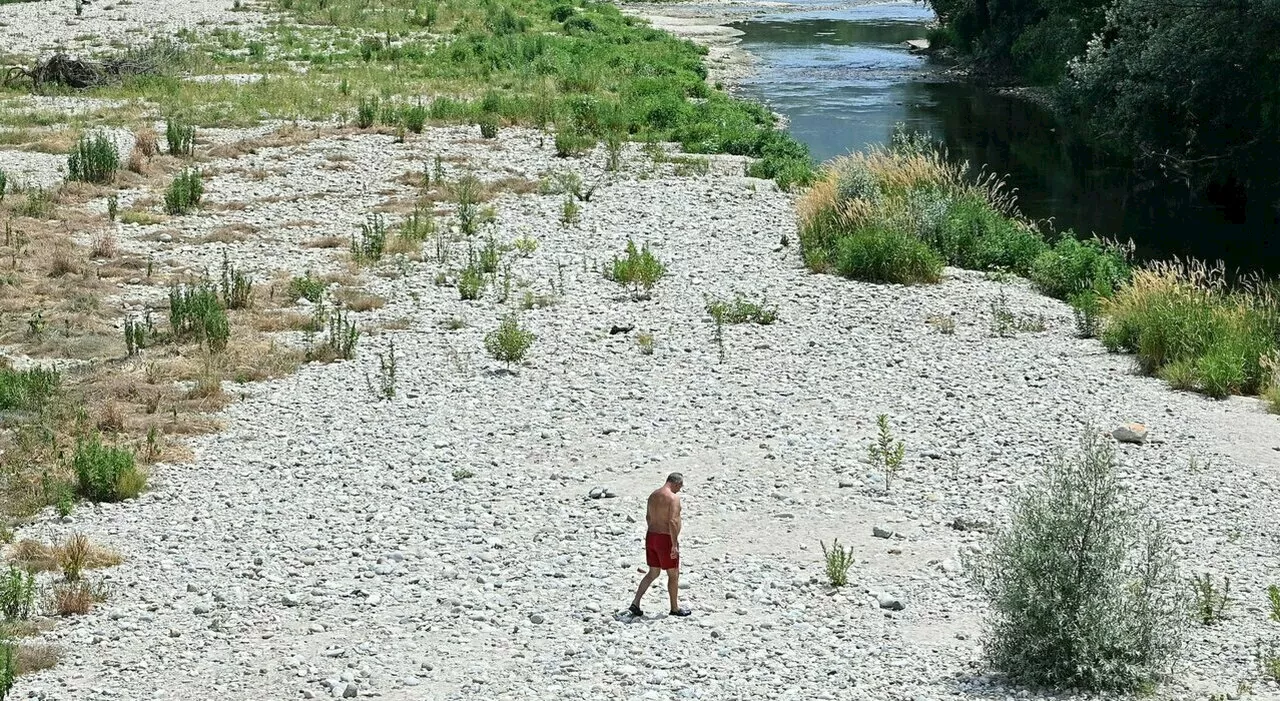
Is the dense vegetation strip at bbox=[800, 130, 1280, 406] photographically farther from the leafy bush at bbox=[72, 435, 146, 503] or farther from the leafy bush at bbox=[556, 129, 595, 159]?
the leafy bush at bbox=[72, 435, 146, 503]

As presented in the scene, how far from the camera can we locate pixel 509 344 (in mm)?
19250

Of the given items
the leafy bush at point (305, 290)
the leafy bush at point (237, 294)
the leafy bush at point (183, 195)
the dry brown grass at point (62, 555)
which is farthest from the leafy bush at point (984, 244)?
the dry brown grass at point (62, 555)

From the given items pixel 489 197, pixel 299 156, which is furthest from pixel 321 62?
pixel 489 197

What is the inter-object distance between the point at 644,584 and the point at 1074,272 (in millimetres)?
13850

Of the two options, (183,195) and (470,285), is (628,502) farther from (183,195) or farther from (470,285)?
(183,195)

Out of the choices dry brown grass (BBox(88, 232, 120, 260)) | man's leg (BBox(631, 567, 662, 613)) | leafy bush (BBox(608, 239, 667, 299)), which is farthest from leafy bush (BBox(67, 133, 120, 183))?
man's leg (BBox(631, 567, 662, 613))

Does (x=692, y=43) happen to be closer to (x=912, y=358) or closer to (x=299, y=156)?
(x=299, y=156)

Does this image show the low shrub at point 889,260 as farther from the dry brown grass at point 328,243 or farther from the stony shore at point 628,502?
the dry brown grass at point 328,243

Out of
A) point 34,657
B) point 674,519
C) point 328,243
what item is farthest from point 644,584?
point 328,243

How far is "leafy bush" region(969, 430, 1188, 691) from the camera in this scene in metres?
10.4

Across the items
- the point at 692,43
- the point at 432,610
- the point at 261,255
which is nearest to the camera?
the point at 432,610

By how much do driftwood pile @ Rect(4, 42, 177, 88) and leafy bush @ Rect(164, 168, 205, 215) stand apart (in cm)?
1573

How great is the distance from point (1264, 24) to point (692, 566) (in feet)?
72.6

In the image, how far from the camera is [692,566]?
1293 centimetres
